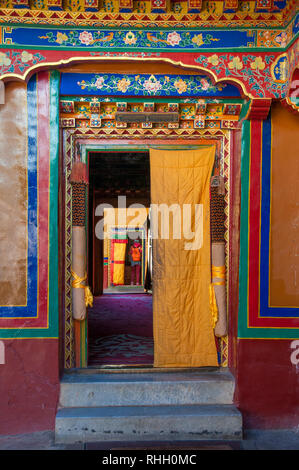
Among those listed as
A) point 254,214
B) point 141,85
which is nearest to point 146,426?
point 254,214

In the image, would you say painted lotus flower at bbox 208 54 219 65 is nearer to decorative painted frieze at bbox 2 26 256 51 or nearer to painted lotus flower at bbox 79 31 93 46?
decorative painted frieze at bbox 2 26 256 51

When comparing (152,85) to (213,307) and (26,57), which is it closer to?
(26,57)

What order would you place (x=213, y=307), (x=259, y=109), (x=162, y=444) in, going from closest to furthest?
(x=162, y=444) < (x=259, y=109) < (x=213, y=307)

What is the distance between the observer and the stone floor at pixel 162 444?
3.68 meters

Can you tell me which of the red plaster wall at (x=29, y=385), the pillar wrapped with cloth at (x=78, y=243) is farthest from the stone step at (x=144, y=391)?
the pillar wrapped with cloth at (x=78, y=243)

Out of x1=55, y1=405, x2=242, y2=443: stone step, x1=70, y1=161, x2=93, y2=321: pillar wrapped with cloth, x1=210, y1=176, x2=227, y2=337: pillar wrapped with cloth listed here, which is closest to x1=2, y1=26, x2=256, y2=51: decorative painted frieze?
x1=70, y1=161, x2=93, y2=321: pillar wrapped with cloth

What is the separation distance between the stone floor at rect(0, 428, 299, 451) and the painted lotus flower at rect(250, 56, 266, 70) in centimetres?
396

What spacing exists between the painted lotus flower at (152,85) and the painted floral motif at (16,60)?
3.85ft

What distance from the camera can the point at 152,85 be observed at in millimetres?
4133

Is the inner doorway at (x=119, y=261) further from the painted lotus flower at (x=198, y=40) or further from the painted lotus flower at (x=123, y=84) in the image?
the painted lotus flower at (x=198, y=40)

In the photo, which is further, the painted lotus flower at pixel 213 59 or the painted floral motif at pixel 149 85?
the painted floral motif at pixel 149 85

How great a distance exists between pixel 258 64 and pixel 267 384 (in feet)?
11.5

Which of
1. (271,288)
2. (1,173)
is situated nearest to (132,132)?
(1,173)

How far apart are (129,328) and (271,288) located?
3.17 metres
